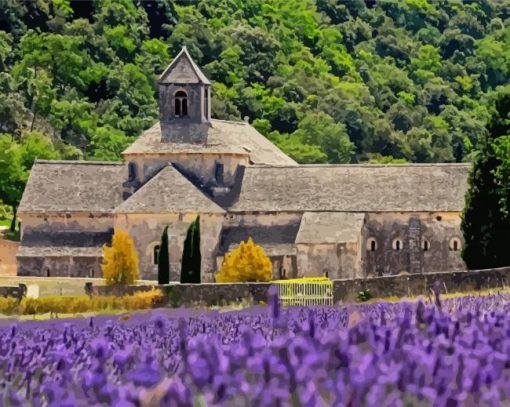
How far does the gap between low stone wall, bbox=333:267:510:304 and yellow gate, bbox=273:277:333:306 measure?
25.0 inches

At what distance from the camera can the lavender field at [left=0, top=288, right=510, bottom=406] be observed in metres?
6.40

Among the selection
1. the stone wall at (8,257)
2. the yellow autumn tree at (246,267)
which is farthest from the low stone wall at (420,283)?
the stone wall at (8,257)

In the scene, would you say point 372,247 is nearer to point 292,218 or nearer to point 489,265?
point 292,218

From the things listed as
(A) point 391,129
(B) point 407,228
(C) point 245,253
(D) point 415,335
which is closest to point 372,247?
(B) point 407,228

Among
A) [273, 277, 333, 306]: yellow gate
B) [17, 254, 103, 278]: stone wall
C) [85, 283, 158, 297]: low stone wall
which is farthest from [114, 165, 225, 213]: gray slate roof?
[85, 283, 158, 297]: low stone wall

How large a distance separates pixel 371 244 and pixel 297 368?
7834cm

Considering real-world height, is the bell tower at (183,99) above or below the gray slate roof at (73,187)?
above

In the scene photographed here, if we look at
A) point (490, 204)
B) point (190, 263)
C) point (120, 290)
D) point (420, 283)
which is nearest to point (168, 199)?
point (190, 263)

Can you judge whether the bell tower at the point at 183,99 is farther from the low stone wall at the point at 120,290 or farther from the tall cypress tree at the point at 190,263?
the low stone wall at the point at 120,290

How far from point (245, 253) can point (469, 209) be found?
55.9 feet

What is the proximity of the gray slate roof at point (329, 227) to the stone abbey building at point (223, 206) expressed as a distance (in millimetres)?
81

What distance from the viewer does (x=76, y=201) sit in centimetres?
8894

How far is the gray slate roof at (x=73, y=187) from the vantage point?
8844cm

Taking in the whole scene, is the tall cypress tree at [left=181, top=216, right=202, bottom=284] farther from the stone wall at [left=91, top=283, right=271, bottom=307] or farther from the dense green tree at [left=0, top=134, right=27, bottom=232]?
the dense green tree at [left=0, top=134, right=27, bottom=232]
